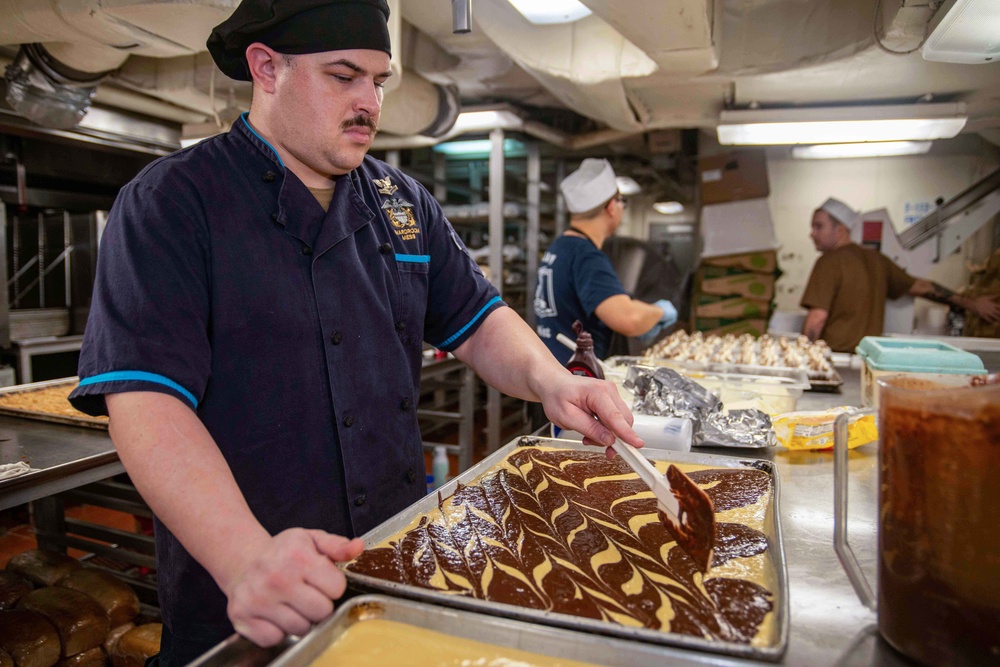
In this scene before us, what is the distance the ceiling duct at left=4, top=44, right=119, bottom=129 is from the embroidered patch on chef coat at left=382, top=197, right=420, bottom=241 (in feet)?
7.81

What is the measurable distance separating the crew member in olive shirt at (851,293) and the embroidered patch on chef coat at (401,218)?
13.1 feet

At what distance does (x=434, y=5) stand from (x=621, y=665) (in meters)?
3.59

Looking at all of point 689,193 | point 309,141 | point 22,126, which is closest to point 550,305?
point 309,141

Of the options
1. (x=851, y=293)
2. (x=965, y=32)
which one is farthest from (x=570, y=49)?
(x=851, y=293)

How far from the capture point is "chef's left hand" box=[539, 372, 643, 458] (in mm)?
1285

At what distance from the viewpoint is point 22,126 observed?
3.47 metres

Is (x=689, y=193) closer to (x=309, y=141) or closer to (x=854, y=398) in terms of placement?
(x=854, y=398)

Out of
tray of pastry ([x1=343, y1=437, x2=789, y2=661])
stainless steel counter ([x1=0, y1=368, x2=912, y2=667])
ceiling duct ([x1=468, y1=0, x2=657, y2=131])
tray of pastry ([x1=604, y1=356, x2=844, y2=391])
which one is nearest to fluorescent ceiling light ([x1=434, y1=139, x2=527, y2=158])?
ceiling duct ([x1=468, y1=0, x2=657, y2=131])

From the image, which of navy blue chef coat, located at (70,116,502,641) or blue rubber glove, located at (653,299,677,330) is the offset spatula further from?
blue rubber glove, located at (653,299,677,330)

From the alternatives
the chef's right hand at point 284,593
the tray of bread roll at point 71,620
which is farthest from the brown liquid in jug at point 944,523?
the tray of bread roll at point 71,620

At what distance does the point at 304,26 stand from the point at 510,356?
84 cm

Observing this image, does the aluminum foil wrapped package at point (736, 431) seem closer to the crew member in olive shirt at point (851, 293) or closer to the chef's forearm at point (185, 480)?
the chef's forearm at point (185, 480)

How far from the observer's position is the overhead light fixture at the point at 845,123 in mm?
3826

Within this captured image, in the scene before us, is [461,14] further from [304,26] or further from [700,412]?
[700,412]
